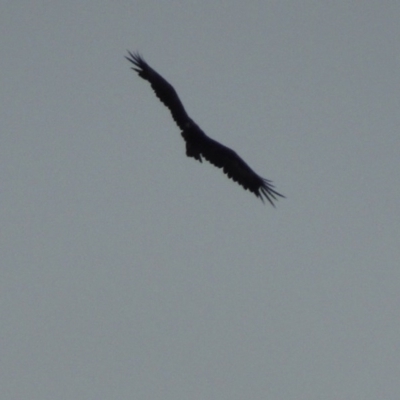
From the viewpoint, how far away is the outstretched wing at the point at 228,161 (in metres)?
20.3

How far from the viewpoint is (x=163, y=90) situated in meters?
20.0

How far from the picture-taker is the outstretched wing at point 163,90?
19969mm

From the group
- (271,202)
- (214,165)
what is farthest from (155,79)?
(271,202)

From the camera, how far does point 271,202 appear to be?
21.0m

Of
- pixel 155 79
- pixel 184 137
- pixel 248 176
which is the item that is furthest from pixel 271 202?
pixel 155 79

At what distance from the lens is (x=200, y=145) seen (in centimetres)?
2064

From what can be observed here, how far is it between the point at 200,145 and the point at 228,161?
3.06 feet

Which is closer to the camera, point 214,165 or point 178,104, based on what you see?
point 178,104

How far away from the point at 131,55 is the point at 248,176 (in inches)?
157

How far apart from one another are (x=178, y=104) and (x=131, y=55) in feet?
5.32

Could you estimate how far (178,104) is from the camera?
65.4ft

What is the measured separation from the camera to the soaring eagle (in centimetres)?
2002

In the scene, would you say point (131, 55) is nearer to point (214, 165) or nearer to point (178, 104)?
point (178, 104)

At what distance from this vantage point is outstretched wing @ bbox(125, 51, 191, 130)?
1997cm
